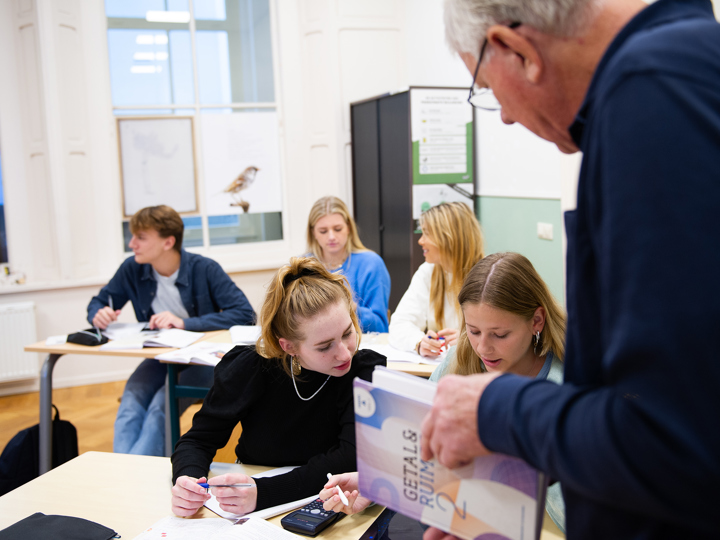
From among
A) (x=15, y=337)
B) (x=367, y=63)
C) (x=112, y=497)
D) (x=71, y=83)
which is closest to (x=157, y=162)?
(x=71, y=83)

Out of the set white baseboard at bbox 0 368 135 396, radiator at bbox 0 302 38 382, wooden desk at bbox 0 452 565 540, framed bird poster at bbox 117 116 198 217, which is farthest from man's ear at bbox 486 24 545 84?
white baseboard at bbox 0 368 135 396

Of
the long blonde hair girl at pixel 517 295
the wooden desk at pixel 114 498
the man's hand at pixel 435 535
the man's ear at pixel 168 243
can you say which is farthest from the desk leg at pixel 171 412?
the man's hand at pixel 435 535

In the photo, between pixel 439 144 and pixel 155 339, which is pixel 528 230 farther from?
pixel 155 339

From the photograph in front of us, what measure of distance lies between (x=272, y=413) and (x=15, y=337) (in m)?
3.59

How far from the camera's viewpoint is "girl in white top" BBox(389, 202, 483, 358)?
115 inches

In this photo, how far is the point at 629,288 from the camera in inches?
20.7

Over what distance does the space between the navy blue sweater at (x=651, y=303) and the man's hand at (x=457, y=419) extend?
0.05 meters

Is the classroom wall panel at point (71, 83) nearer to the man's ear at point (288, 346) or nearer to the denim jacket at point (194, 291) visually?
the denim jacket at point (194, 291)

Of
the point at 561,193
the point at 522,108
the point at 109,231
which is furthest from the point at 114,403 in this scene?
the point at 522,108

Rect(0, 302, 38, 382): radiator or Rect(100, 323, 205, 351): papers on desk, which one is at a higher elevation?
Rect(100, 323, 205, 351): papers on desk

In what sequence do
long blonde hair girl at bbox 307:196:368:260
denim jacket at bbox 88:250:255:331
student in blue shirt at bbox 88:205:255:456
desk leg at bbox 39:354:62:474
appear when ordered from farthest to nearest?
long blonde hair girl at bbox 307:196:368:260
denim jacket at bbox 88:250:255:331
student in blue shirt at bbox 88:205:255:456
desk leg at bbox 39:354:62:474

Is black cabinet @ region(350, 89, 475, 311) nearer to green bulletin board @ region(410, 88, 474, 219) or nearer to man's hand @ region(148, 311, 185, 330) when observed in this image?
green bulletin board @ region(410, 88, 474, 219)

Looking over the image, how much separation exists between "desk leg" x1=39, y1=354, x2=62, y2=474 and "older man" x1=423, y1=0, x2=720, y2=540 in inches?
95.6

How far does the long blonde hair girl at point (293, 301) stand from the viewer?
162cm
